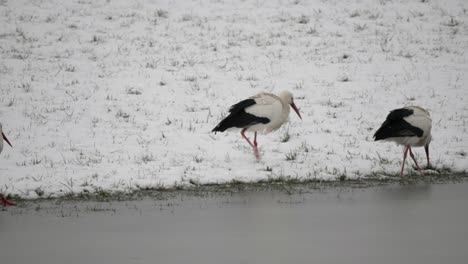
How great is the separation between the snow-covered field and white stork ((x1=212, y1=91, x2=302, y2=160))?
406mm

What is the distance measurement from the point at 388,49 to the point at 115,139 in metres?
8.67

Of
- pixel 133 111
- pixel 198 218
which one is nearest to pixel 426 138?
pixel 198 218

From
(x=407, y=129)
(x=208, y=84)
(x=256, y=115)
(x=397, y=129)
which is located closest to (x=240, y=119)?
(x=256, y=115)

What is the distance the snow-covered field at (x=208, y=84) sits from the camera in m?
10.4

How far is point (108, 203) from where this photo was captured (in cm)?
845

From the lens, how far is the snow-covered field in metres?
10.4

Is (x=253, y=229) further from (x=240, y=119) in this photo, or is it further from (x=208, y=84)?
(x=208, y=84)

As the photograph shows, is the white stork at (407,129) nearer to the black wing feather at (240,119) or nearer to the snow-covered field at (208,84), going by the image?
the snow-covered field at (208,84)

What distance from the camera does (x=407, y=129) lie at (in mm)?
10344

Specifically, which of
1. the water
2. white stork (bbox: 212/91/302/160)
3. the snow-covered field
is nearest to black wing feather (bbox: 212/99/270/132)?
white stork (bbox: 212/91/302/160)

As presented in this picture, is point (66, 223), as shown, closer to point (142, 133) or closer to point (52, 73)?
point (142, 133)

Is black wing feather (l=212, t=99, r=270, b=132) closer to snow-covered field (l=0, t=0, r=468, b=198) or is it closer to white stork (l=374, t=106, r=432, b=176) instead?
snow-covered field (l=0, t=0, r=468, b=198)

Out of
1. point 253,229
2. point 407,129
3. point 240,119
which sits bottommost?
point 253,229

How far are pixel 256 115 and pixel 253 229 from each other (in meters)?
4.45
